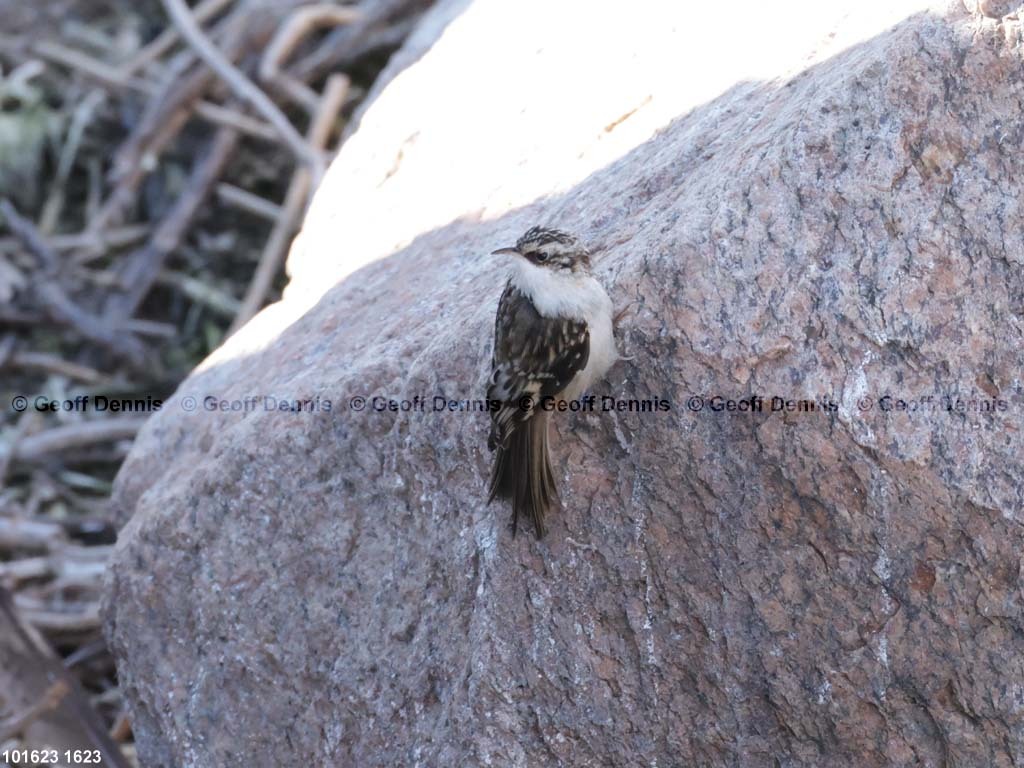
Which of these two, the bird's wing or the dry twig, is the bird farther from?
the dry twig

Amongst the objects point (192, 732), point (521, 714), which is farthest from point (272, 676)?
point (521, 714)

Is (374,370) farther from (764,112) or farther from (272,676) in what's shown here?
Answer: (764,112)
